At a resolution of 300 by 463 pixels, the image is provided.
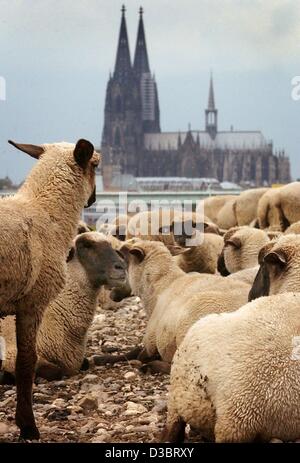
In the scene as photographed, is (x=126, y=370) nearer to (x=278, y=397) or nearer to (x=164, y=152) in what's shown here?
(x=278, y=397)

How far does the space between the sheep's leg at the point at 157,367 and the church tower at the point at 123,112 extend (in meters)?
117

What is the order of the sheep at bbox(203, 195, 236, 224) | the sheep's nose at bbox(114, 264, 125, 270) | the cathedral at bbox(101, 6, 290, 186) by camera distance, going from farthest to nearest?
the cathedral at bbox(101, 6, 290, 186) → the sheep at bbox(203, 195, 236, 224) → the sheep's nose at bbox(114, 264, 125, 270)

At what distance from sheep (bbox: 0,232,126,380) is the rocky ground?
0.21 metres

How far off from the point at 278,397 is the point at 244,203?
50.4 feet

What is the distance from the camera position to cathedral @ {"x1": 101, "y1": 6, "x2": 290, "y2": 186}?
123562mm

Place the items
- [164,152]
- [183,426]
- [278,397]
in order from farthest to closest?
[164,152] → [183,426] → [278,397]

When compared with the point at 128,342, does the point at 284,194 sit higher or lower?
higher

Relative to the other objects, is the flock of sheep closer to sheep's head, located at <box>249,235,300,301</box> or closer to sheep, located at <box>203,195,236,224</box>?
sheep's head, located at <box>249,235,300,301</box>

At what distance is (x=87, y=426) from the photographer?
5.63m

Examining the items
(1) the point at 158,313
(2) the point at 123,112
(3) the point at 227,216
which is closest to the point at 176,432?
(1) the point at 158,313

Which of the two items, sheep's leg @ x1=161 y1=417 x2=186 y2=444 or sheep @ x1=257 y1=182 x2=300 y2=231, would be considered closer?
sheep's leg @ x1=161 y1=417 x2=186 y2=444

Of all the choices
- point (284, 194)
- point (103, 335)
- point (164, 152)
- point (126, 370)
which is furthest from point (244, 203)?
point (164, 152)
